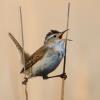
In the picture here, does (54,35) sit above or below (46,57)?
above

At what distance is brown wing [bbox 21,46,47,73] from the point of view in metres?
1.39

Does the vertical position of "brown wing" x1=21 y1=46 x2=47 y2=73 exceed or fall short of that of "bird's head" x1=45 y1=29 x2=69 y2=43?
it falls short

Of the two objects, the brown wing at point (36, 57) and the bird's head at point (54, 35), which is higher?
the bird's head at point (54, 35)

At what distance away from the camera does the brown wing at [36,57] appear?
4.56ft

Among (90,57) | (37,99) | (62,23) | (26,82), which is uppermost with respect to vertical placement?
(62,23)

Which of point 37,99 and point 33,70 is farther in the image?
point 37,99

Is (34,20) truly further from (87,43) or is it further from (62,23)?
(87,43)

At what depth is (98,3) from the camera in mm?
1419

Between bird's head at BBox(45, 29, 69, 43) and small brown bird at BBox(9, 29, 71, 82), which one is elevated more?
bird's head at BBox(45, 29, 69, 43)

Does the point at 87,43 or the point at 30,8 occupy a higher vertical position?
the point at 30,8

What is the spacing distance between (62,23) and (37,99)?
43 centimetres

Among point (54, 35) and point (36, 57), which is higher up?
point (54, 35)

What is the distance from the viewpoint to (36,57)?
140cm

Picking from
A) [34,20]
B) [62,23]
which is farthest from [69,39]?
[34,20]
